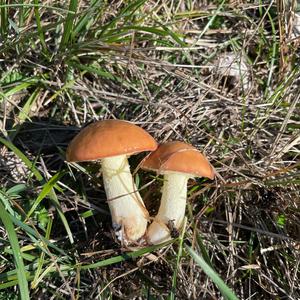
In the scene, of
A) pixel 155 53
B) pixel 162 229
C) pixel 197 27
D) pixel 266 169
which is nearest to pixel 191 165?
pixel 162 229

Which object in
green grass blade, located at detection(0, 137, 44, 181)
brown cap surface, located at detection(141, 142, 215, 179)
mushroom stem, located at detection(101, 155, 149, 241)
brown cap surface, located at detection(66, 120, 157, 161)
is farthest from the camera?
green grass blade, located at detection(0, 137, 44, 181)

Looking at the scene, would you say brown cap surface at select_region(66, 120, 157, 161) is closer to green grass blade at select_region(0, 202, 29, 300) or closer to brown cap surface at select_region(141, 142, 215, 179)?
brown cap surface at select_region(141, 142, 215, 179)

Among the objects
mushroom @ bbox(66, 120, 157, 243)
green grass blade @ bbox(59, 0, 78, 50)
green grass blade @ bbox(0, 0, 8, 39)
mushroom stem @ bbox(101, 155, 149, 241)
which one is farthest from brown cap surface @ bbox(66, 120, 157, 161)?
green grass blade @ bbox(0, 0, 8, 39)

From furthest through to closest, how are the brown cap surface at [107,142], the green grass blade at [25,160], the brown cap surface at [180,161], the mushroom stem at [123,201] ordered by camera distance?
1. the green grass blade at [25,160]
2. the mushroom stem at [123,201]
3. the brown cap surface at [180,161]
4. the brown cap surface at [107,142]

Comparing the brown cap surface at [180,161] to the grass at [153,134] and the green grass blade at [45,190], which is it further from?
the green grass blade at [45,190]

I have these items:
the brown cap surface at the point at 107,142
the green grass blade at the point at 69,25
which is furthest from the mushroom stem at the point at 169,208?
the green grass blade at the point at 69,25
